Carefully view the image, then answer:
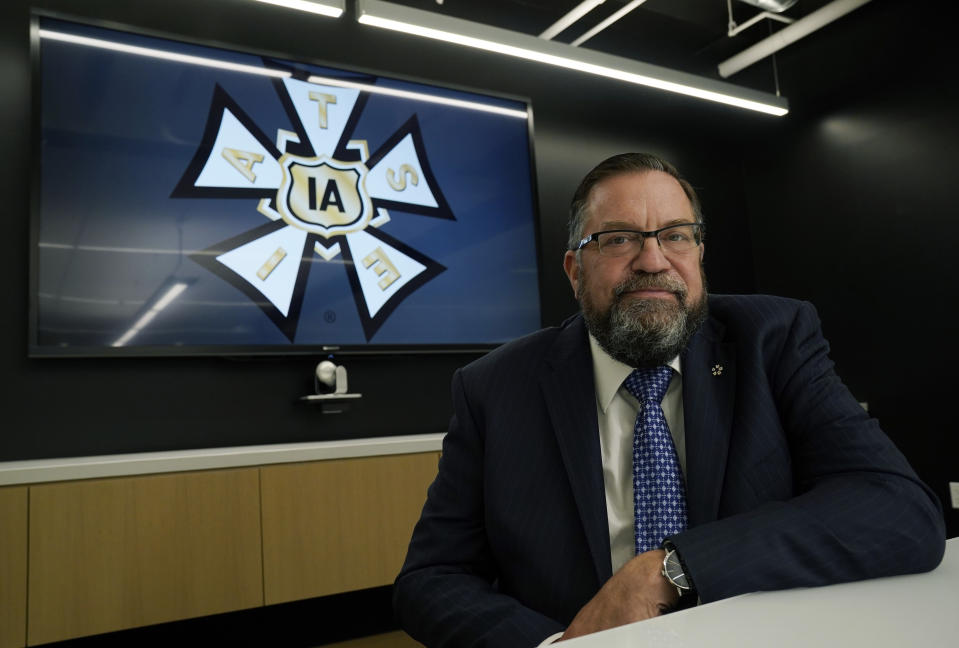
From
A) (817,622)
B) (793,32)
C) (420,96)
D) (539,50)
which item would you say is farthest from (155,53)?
(793,32)

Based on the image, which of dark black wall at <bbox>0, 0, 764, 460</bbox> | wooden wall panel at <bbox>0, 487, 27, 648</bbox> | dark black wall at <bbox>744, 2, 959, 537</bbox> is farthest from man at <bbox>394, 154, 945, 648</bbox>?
dark black wall at <bbox>744, 2, 959, 537</bbox>

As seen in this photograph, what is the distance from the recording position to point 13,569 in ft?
7.32

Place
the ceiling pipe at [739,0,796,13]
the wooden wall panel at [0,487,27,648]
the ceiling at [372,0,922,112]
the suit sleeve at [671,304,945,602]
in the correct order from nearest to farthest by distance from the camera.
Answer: the suit sleeve at [671,304,945,602], the wooden wall panel at [0,487,27,648], the ceiling pipe at [739,0,796,13], the ceiling at [372,0,922,112]

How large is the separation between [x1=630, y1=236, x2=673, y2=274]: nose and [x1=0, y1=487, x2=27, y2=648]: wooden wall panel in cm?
218

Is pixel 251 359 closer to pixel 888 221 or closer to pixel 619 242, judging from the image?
pixel 619 242

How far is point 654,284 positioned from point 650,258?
0.05m

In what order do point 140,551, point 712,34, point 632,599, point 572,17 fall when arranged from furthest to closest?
point 712,34 → point 572,17 → point 140,551 → point 632,599

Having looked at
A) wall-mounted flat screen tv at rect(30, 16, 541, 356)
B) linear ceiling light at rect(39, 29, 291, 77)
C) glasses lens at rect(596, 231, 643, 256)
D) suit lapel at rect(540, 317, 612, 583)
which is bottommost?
suit lapel at rect(540, 317, 612, 583)

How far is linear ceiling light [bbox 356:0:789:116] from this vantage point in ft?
9.73

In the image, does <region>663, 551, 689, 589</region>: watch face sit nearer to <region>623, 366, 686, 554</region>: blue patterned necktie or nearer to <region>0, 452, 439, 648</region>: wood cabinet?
<region>623, 366, 686, 554</region>: blue patterned necktie

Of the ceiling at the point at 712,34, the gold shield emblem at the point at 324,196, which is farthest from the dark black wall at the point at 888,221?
the gold shield emblem at the point at 324,196

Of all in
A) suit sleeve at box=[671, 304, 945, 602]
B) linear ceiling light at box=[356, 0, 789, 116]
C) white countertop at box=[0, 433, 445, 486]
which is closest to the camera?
suit sleeve at box=[671, 304, 945, 602]

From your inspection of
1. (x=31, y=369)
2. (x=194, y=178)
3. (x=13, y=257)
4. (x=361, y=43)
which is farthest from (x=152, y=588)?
(x=361, y=43)

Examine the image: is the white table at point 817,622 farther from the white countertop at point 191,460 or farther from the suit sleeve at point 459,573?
the white countertop at point 191,460
